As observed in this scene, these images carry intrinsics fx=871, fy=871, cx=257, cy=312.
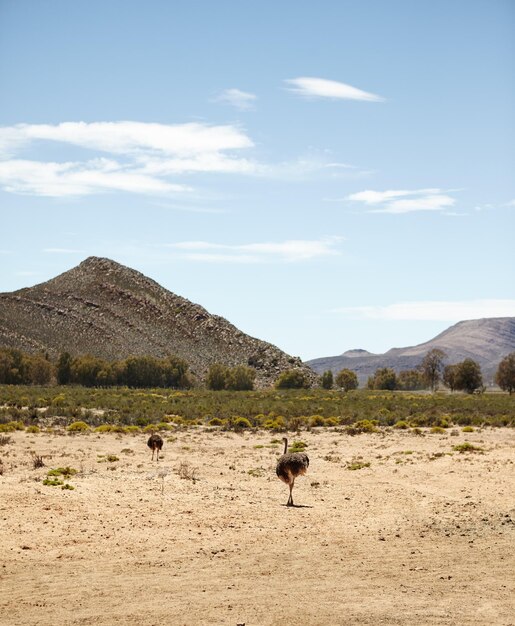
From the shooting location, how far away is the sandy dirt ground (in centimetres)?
1220

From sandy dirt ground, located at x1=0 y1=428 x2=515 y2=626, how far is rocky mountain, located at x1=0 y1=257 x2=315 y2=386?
116198mm

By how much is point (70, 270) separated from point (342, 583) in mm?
174574

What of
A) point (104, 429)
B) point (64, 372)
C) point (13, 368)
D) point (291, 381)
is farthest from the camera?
point (291, 381)

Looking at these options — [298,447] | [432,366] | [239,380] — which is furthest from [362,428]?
[432,366]

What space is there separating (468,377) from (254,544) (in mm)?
97531

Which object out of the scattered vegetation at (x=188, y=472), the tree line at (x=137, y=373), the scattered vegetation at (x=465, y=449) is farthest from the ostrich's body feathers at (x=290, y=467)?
the tree line at (x=137, y=373)

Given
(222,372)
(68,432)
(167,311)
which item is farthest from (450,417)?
(167,311)

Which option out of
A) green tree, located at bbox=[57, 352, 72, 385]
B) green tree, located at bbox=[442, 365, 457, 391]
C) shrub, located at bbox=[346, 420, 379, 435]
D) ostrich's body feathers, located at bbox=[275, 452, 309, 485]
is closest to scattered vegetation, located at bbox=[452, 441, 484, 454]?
shrub, located at bbox=[346, 420, 379, 435]

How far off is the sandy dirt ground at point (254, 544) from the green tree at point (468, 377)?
84.0 meters

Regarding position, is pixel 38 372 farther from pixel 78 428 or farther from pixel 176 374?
pixel 78 428

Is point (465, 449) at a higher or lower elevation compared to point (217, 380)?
lower

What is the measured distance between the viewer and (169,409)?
2219 inches

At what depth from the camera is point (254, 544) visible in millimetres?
16406

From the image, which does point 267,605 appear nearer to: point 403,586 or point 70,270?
point 403,586
